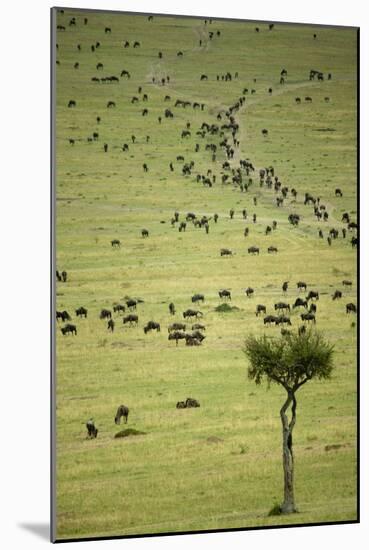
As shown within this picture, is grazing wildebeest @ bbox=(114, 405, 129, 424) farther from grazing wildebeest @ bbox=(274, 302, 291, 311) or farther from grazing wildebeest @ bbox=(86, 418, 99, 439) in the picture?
grazing wildebeest @ bbox=(274, 302, 291, 311)

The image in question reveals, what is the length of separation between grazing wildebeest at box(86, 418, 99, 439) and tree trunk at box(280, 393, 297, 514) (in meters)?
1.71

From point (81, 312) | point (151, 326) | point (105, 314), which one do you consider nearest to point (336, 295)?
point (151, 326)

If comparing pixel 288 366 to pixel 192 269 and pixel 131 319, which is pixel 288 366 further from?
pixel 131 319

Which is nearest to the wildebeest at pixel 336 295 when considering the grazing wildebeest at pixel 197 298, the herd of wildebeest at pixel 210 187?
the herd of wildebeest at pixel 210 187

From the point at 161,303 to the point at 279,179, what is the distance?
1.55 meters

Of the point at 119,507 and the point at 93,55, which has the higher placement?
the point at 93,55

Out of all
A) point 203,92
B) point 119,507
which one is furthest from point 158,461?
point 203,92

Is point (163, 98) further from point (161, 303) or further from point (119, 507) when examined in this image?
point (119, 507)

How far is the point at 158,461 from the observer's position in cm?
1299

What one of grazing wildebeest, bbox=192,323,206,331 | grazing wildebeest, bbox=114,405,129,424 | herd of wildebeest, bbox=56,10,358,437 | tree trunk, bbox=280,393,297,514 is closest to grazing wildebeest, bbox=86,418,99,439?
herd of wildebeest, bbox=56,10,358,437

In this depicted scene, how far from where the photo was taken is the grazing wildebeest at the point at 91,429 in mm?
12766

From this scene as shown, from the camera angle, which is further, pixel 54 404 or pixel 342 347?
pixel 342 347

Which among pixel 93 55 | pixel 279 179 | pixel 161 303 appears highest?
pixel 93 55

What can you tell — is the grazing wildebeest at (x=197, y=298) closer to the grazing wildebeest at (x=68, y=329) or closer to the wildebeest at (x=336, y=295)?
the grazing wildebeest at (x=68, y=329)
